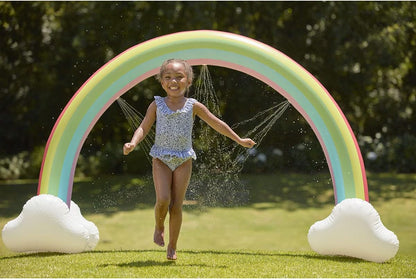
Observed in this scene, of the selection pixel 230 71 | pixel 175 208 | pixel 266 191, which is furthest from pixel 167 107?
pixel 230 71

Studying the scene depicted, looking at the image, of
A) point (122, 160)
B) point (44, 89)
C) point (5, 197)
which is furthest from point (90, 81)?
point (44, 89)

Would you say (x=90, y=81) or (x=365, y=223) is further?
(x=90, y=81)

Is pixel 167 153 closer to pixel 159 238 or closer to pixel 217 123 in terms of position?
pixel 217 123

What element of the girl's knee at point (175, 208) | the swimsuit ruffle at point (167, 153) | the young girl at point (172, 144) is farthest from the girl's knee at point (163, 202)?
the swimsuit ruffle at point (167, 153)

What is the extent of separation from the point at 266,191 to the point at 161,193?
6.81 meters

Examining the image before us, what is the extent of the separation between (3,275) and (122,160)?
8.01m

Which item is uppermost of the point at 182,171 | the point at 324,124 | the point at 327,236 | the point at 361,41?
the point at 361,41

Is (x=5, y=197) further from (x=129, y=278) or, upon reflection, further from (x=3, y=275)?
(x=129, y=278)

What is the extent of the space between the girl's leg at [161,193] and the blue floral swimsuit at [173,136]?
59 millimetres

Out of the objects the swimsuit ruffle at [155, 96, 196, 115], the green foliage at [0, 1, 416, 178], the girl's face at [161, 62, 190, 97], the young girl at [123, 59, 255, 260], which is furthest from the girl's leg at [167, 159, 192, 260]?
the green foliage at [0, 1, 416, 178]

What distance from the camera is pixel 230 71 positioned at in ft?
41.4

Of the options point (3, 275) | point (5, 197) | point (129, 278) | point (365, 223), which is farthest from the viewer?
point (5, 197)

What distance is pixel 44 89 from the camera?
13.9 m

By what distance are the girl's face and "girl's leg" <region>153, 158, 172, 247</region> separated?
0.62 m
